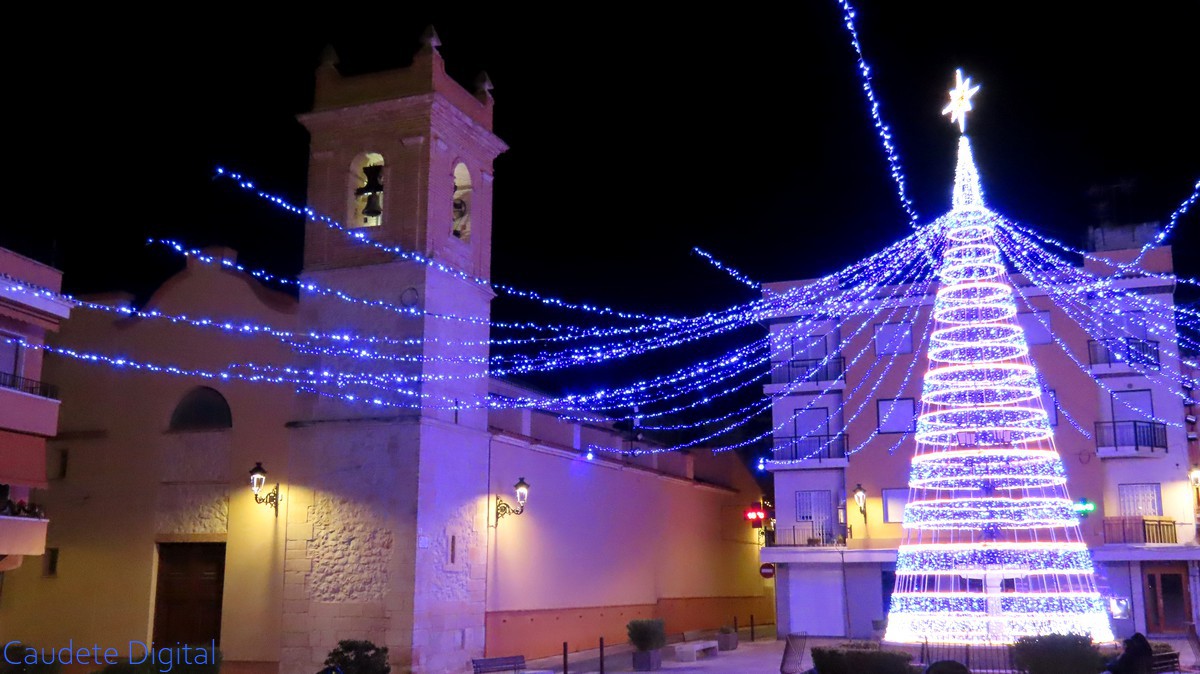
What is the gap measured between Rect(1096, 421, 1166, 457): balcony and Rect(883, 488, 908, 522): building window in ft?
16.2

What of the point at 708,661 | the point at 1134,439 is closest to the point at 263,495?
the point at 708,661

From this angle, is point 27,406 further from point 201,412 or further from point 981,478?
point 981,478

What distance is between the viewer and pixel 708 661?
960 inches

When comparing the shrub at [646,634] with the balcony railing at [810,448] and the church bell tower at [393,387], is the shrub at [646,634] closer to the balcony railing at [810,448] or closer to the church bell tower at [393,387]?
the church bell tower at [393,387]

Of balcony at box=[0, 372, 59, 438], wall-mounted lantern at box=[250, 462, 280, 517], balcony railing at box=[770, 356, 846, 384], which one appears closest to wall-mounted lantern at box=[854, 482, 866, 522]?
balcony railing at box=[770, 356, 846, 384]

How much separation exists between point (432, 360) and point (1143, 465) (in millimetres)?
18213

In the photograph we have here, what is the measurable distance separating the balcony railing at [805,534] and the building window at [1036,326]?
6.99 meters

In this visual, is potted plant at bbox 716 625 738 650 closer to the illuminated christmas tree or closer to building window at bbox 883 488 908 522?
building window at bbox 883 488 908 522

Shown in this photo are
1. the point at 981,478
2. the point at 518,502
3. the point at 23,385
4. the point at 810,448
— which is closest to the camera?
the point at 981,478

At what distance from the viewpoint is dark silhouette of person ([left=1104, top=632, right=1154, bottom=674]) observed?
46.5 ft

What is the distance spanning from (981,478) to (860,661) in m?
5.72

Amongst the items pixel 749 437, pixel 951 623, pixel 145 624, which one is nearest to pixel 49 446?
pixel 145 624

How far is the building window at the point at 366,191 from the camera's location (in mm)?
21875

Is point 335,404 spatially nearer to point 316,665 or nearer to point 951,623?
point 316,665
